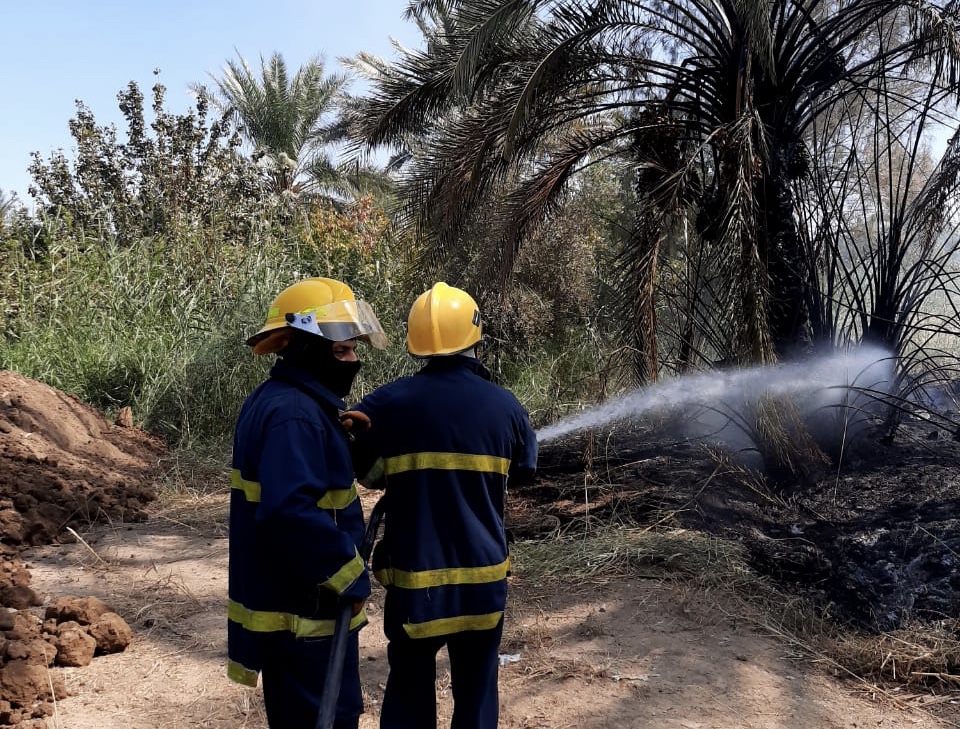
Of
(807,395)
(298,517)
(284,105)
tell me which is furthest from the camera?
(284,105)

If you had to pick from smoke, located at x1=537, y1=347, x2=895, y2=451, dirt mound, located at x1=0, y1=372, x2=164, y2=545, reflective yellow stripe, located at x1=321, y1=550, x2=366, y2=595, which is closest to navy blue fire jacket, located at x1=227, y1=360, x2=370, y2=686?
reflective yellow stripe, located at x1=321, y1=550, x2=366, y2=595

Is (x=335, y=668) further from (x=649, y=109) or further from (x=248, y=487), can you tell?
(x=649, y=109)

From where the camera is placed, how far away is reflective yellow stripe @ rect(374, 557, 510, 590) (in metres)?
2.47

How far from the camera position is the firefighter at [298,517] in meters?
2.09

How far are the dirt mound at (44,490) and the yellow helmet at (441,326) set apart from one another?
87.6 inches

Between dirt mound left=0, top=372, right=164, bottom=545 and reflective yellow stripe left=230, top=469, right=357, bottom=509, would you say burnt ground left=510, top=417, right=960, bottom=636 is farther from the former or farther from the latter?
reflective yellow stripe left=230, top=469, right=357, bottom=509

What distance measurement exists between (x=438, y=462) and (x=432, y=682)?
0.74 meters

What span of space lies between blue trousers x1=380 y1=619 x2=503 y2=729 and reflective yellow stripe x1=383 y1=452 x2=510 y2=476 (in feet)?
1.70

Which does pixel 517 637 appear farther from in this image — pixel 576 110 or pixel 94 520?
pixel 576 110

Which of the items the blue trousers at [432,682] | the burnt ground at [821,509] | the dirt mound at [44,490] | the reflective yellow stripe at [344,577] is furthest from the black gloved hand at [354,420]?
the burnt ground at [821,509]

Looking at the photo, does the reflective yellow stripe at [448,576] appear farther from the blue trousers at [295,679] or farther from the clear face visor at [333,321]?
the clear face visor at [333,321]

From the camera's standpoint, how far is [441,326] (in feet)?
8.46

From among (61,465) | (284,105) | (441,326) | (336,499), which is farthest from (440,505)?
(284,105)

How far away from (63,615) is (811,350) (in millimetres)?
6062
